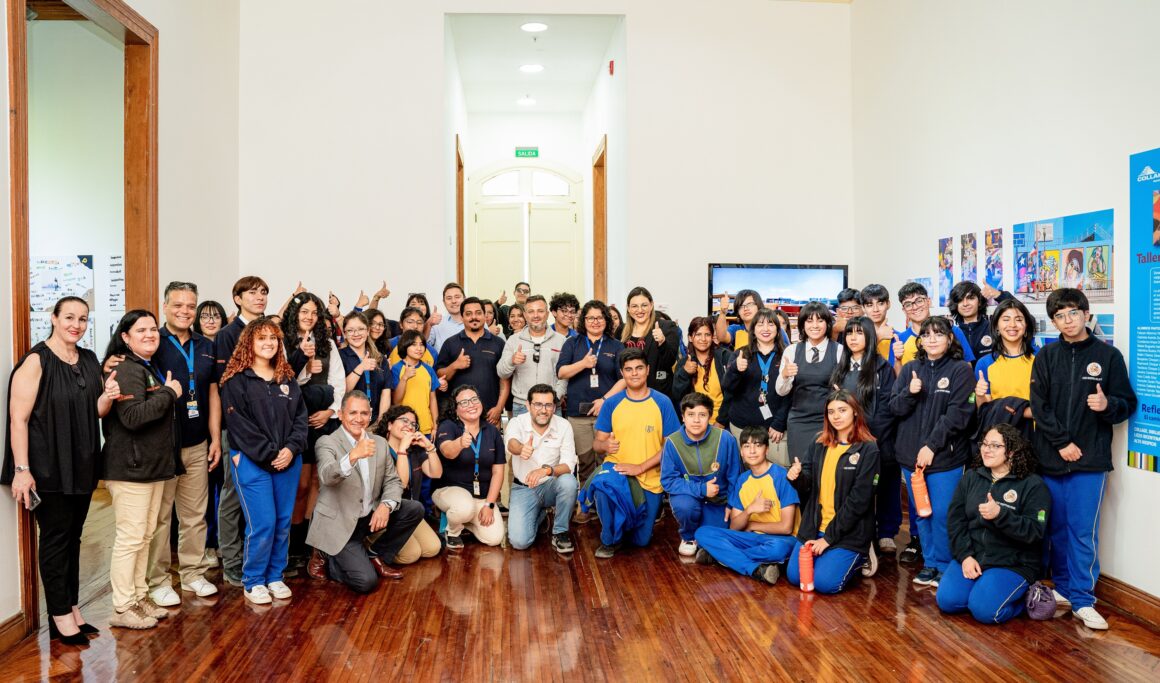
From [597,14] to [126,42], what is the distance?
4049mm

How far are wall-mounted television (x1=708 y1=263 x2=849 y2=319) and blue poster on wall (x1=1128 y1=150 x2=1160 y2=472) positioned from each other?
12.0 ft

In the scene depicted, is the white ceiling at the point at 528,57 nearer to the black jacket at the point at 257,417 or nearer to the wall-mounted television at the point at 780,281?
the wall-mounted television at the point at 780,281

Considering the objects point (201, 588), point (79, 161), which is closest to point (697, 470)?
point (201, 588)

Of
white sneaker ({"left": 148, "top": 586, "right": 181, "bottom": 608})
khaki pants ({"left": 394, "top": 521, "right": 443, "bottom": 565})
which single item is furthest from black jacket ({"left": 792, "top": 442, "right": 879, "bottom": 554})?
white sneaker ({"left": 148, "top": 586, "right": 181, "bottom": 608})

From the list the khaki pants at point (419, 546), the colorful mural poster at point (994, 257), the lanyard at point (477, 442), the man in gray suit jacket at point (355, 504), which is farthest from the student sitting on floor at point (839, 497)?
the man in gray suit jacket at point (355, 504)

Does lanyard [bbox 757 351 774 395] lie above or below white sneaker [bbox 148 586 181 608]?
above

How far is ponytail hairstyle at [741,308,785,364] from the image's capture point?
17.5 ft

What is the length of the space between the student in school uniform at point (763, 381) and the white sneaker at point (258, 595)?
2919 mm

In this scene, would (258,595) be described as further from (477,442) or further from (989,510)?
(989,510)

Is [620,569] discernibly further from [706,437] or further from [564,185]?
[564,185]

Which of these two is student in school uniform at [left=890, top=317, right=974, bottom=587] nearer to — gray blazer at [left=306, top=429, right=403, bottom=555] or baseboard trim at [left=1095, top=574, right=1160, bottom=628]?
baseboard trim at [left=1095, top=574, right=1160, bottom=628]

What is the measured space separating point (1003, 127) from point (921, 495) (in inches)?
95.2

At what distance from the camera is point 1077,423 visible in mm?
4055

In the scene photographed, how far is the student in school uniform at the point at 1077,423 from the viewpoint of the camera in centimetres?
401
